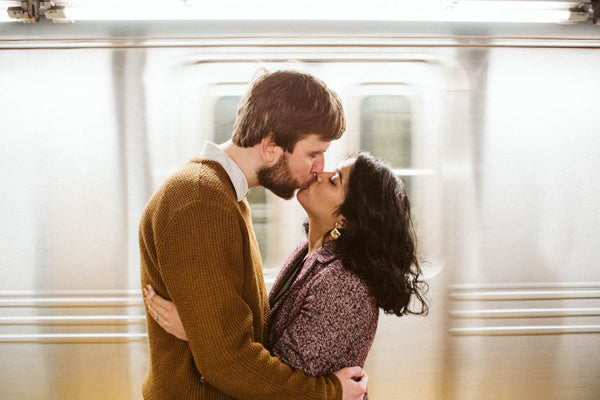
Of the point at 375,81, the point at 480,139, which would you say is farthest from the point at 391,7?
the point at 480,139

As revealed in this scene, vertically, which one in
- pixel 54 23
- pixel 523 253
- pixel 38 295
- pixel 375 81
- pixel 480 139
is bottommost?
pixel 38 295

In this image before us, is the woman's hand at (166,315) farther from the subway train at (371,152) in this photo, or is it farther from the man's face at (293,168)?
the subway train at (371,152)

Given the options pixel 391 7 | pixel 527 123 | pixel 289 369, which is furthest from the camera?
pixel 527 123

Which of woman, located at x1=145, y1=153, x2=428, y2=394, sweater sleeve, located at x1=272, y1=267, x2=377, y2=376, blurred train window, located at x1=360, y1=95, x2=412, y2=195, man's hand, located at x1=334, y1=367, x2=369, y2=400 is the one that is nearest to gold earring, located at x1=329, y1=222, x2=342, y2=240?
woman, located at x1=145, y1=153, x2=428, y2=394

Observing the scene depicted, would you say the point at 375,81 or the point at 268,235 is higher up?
the point at 375,81

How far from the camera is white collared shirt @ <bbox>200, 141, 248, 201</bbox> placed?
5.05 feet

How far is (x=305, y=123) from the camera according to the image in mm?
1515

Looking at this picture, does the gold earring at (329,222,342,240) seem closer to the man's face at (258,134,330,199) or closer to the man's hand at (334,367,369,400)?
the man's face at (258,134,330,199)

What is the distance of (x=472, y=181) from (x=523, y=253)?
1.86ft

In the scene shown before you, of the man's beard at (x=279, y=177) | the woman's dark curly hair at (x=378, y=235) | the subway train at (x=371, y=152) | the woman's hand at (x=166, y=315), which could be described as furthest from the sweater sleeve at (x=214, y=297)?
the subway train at (x=371, y=152)

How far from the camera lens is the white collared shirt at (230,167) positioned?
5.05 ft

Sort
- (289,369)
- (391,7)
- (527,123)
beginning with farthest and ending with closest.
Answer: (527,123), (391,7), (289,369)

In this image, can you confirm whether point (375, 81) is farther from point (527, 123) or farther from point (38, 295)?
point (38, 295)

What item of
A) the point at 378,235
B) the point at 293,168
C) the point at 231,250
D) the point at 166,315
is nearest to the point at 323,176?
the point at 293,168
